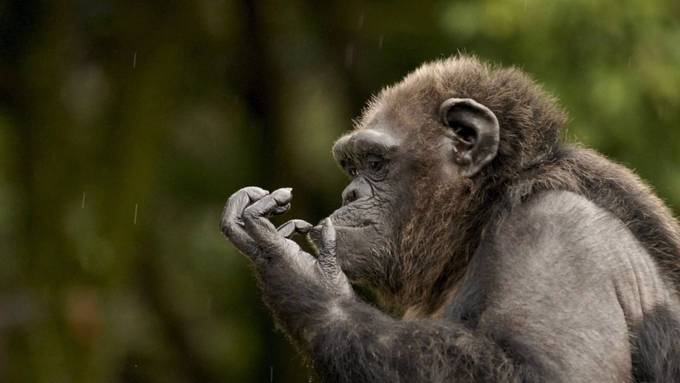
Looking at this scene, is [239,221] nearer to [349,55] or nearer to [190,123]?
[349,55]

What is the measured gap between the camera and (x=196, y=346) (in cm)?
1430

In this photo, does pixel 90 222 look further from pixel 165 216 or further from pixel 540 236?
pixel 540 236

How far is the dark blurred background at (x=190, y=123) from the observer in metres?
11.6

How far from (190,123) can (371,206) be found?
26.5 feet

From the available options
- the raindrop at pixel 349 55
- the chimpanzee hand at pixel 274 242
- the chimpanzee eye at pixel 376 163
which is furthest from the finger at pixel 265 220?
the raindrop at pixel 349 55

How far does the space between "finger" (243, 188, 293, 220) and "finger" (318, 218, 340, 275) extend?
255 millimetres

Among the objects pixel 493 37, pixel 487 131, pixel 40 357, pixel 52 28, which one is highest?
pixel 493 37

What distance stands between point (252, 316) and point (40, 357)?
256cm

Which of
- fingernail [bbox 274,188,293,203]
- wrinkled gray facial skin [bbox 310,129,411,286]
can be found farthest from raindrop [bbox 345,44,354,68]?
fingernail [bbox 274,188,293,203]

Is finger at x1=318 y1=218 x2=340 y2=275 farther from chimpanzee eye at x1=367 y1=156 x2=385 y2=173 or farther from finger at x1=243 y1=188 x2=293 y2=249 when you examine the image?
chimpanzee eye at x1=367 y1=156 x2=385 y2=173

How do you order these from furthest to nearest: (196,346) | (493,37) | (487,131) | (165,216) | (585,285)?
(165,216), (196,346), (493,37), (487,131), (585,285)

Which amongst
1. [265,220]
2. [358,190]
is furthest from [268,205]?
[358,190]

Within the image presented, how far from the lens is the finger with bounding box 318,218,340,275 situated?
6914 mm

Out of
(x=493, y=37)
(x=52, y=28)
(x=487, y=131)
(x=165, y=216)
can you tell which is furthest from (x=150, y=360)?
(x=487, y=131)
